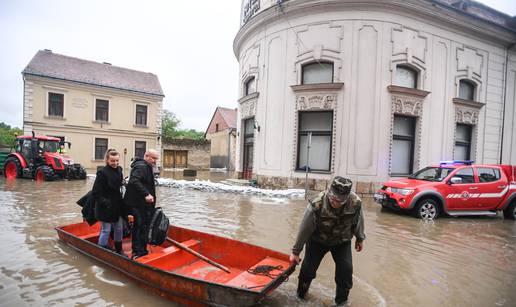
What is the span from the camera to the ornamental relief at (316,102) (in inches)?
466

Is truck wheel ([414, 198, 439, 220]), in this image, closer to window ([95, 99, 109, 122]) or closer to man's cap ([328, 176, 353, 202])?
man's cap ([328, 176, 353, 202])

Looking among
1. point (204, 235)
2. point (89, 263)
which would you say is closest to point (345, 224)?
point (204, 235)

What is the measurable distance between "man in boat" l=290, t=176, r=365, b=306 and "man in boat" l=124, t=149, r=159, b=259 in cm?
246

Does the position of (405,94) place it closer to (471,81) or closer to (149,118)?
(471,81)

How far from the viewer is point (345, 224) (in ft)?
10.1

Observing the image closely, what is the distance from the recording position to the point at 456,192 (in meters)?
8.20

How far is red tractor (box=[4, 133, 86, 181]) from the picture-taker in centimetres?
1386

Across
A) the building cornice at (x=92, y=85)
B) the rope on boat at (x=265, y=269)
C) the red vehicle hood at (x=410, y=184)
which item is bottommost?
the rope on boat at (x=265, y=269)

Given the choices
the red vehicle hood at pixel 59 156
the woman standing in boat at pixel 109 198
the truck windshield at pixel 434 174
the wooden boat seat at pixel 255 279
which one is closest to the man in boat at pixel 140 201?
the woman standing in boat at pixel 109 198

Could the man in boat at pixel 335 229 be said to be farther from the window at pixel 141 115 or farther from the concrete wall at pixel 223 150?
the concrete wall at pixel 223 150

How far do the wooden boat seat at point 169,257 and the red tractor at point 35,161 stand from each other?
12592 millimetres

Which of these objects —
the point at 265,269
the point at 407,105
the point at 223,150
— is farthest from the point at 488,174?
the point at 223,150

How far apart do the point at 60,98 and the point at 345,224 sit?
25295 millimetres

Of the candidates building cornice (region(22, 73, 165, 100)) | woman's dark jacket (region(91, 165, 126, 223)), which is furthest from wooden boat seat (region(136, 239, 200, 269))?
building cornice (region(22, 73, 165, 100))
